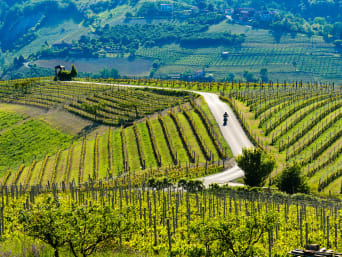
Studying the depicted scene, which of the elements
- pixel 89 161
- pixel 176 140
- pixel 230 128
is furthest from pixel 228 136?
pixel 89 161

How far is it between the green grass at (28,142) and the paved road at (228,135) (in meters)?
41.3

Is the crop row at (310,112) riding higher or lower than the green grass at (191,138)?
higher

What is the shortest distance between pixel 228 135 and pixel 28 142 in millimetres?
59144

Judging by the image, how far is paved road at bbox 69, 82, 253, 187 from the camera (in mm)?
96062

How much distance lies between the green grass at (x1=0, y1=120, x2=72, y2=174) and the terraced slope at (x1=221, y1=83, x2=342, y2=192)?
165ft

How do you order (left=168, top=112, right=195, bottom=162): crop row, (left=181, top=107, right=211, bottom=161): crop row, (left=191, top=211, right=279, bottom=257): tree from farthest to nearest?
(left=168, top=112, right=195, bottom=162): crop row → (left=181, top=107, right=211, bottom=161): crop row → (left=191, top=211, right=279, bottom=257): tree

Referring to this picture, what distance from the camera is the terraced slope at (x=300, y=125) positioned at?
96.9 m

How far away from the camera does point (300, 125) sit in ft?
387

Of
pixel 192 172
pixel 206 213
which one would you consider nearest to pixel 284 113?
pixel 192 172

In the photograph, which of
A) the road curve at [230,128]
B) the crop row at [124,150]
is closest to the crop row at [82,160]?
the crop row at [124,150]

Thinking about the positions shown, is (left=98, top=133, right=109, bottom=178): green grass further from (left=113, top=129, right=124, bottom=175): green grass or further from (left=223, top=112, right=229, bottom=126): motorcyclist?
(left=223, top=112, right=229, bottom=126): motorcyclist

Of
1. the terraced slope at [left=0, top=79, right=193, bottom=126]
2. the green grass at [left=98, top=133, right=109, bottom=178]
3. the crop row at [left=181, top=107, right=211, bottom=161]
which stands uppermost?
the terraced slope at [left=0, top=79, right=193, bottom=126]

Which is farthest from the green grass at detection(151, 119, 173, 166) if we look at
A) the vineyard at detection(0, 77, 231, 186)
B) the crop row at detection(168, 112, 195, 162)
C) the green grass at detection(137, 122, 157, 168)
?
the crop row at detection(168, 112, 195, 162)

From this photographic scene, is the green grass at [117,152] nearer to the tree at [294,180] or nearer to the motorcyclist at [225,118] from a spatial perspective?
the motorcyclist at [225,118]
